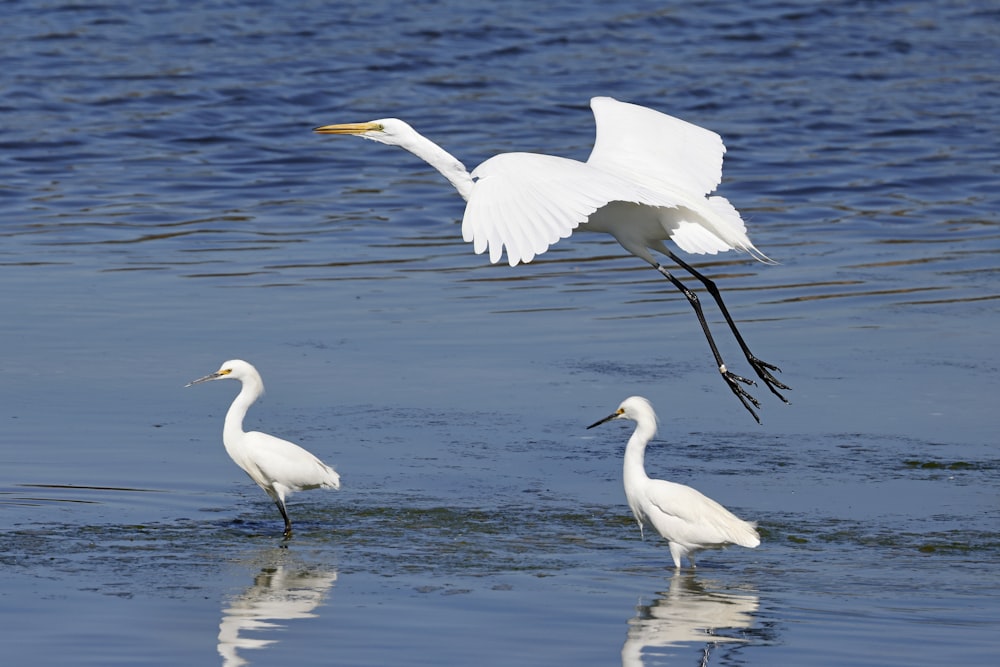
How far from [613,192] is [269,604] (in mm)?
2117

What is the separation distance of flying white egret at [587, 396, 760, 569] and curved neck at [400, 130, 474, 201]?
1856mm

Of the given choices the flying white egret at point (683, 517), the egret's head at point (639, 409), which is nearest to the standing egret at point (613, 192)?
the egret's head at point (639, 409)

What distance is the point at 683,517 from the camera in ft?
23.8

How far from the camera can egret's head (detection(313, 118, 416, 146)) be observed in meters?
9.25

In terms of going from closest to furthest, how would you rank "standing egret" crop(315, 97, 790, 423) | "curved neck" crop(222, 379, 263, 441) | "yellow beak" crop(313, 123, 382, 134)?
"standing egret" crop(315, 97, 790, 423), "curved neck" crop(222, 379, 263, 441), "yellow beak" crop(313, 123, 382, 134)

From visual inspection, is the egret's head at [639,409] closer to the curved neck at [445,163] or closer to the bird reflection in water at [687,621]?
the bird reflection in water at [687,621]

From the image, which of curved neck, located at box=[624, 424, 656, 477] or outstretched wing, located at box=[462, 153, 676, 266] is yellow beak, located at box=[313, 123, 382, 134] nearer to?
outstretched wing, located at box=[462, 153, 676, 266]

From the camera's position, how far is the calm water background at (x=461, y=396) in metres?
6.55

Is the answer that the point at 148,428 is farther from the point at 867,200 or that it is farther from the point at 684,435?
the point at 867,200

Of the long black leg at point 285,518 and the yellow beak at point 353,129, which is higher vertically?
the yellow beak at point 353,129

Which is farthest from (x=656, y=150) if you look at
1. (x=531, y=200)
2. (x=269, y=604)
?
(x=269, y=604)

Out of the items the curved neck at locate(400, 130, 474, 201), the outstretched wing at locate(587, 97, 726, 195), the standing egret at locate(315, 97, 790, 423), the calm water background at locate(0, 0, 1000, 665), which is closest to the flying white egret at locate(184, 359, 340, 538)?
the calm water background at locate(0, 0, 1000, 665)

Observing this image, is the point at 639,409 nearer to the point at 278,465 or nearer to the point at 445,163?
the point at 278,465

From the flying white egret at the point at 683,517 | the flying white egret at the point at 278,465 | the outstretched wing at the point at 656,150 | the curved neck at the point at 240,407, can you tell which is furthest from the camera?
the outstretched wing at the point at 656,150
